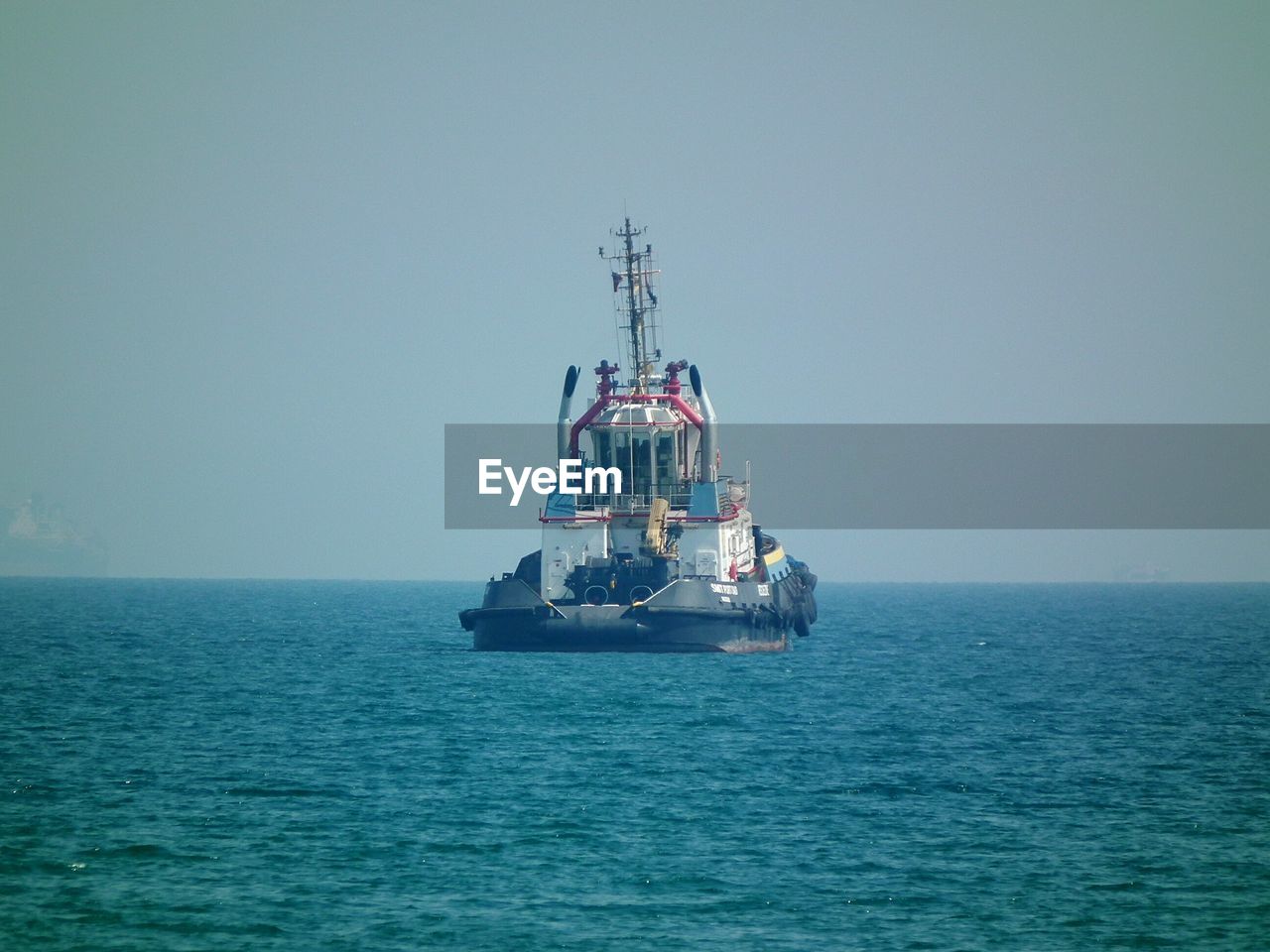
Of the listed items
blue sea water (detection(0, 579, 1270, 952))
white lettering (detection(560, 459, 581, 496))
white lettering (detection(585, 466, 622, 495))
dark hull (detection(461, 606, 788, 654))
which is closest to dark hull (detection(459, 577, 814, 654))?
dark hull (detection(461, 606, 788, 654))

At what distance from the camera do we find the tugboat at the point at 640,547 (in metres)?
59.4

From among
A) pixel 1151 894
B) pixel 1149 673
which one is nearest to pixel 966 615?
pixel 1149 673

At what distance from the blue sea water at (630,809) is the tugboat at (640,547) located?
152 cm

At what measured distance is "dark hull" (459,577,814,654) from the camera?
58.8 metres

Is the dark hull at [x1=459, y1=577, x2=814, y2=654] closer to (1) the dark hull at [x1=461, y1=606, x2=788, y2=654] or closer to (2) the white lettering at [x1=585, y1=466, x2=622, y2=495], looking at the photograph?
(1) the dark hull at [x1=461, y1=606, x2=788, y2=654]

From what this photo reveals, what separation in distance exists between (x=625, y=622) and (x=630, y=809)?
25.8m

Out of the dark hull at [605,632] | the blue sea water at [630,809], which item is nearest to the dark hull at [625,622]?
the dark hull at [605,632]

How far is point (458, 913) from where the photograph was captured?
82.2 ft

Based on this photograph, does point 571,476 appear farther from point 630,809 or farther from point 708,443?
point 630,809

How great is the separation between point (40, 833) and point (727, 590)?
3474 cm

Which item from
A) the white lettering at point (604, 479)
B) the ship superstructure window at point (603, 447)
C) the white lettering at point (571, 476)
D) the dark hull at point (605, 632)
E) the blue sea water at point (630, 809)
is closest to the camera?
the blue sea water at point (630, 809)

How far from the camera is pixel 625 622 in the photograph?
193 ft

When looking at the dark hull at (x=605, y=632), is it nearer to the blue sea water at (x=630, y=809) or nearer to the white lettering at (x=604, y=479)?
the blue sea water at (x=630, y=809)

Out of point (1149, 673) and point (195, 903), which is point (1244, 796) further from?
point (1149, 673)
